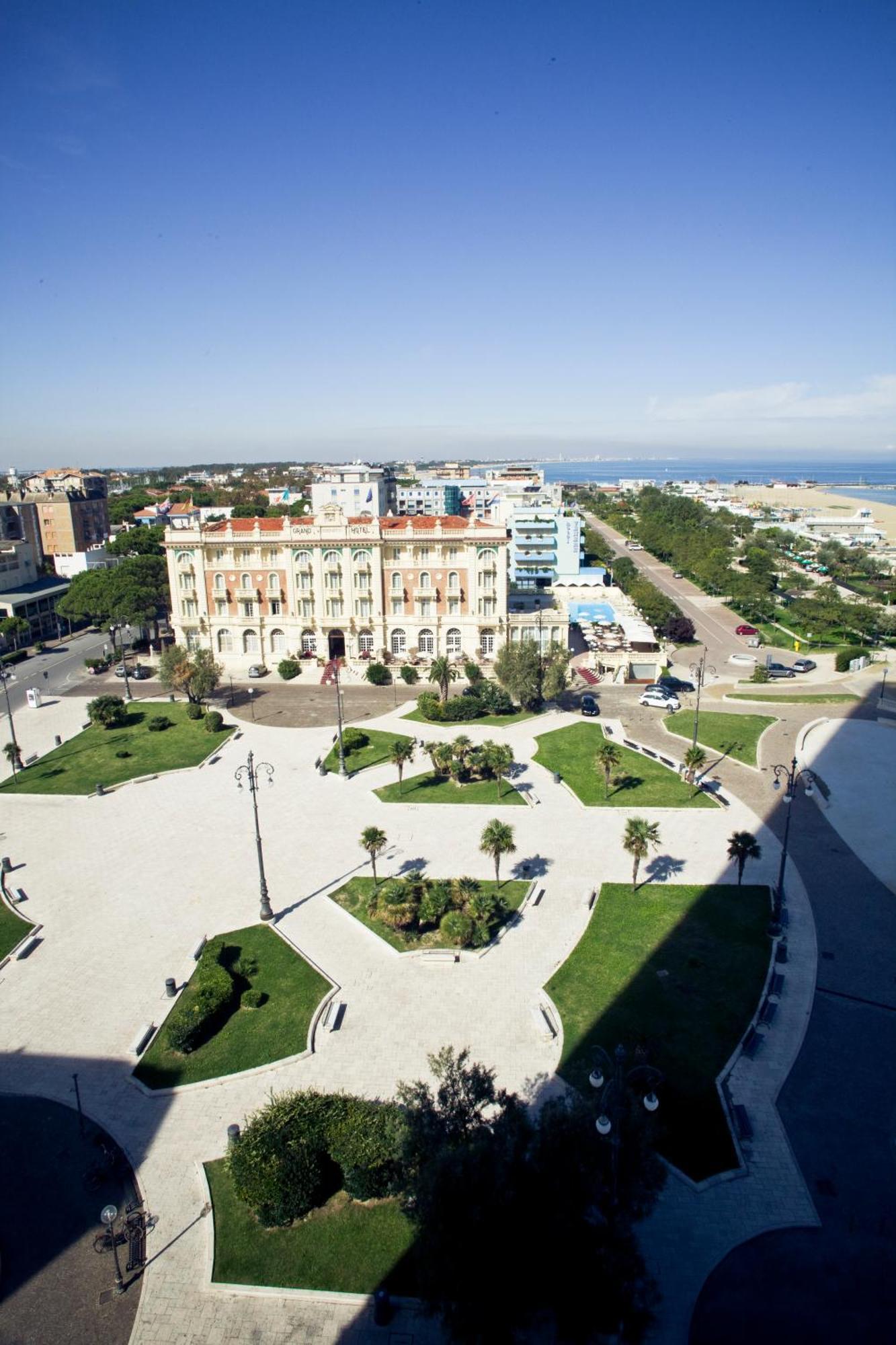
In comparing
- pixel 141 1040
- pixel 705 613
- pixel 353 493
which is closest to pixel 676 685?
pixel 705 613

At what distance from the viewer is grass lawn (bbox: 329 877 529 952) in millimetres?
25906

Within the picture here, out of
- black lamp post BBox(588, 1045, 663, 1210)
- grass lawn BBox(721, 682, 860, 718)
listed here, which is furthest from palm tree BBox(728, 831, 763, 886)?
grass lawn BBox(721, 682, 860, 718)

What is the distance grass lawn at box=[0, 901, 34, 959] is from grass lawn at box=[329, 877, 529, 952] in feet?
36.8

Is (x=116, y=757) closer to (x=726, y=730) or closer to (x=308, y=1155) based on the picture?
(x=308, y=1155)

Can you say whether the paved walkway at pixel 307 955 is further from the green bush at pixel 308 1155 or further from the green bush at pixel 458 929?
the green bush at pixel 308 1155

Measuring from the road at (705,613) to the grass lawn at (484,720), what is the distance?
20.3 m

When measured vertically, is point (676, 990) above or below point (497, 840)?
below

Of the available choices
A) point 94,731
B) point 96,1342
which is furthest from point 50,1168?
point 94,731

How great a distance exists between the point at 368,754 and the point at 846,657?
41911 millimetres

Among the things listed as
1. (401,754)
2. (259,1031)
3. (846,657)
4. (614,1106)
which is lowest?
(259,1031)

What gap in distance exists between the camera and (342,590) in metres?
62.3

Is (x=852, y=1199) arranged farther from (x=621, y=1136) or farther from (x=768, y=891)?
(x=768, y=891)

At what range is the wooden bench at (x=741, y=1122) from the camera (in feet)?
59.2

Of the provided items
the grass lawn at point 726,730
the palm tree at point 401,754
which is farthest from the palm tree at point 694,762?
the palm tree at point 401,754
